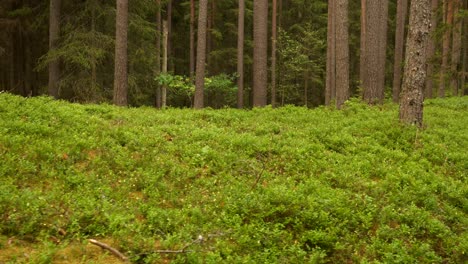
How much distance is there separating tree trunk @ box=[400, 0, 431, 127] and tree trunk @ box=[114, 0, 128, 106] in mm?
10376

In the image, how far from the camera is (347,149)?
10.5m

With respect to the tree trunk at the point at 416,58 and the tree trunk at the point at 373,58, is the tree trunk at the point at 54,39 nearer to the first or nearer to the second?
the tree trunk at the point at 373,58

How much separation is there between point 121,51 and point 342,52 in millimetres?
8769

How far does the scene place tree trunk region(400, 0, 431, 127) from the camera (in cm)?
1159

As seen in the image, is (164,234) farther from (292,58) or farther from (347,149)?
(292,58)

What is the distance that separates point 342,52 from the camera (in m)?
17.1

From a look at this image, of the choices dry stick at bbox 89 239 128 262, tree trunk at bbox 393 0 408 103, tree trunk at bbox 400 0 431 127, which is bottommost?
dry stick at bbox 89 239 128 262

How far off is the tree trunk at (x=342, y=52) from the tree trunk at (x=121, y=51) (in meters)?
8.41

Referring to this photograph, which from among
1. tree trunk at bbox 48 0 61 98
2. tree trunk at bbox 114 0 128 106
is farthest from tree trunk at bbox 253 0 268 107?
tree trunk at bbox 48 0 61 98

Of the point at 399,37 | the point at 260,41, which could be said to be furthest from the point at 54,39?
the point at 399,37

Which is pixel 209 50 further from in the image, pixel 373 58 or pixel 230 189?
pixel 230 189

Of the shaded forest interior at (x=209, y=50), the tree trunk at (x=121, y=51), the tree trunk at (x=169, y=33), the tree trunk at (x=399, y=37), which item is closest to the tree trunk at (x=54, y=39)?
the shaded forest interior at (x=209, y=50)

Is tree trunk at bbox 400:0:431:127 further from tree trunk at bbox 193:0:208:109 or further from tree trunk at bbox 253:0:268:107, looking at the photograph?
tree trunk at bbox 253:0:268:107

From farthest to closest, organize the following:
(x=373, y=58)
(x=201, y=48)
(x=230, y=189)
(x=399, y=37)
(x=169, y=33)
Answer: (x=169, y=33), (x=399, y=37), (x=201, y=48), (x=373, y=58), (x=230, y=189)
